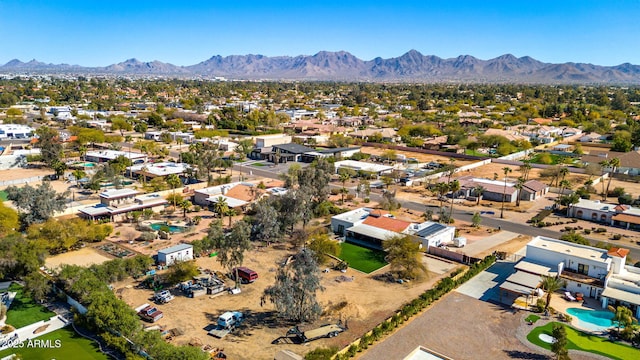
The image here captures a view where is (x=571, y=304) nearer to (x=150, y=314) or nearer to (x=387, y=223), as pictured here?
(x=387, y=223)

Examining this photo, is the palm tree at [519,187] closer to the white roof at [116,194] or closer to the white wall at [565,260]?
the white wall at [565,260]

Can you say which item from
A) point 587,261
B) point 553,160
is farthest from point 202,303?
point 553,160

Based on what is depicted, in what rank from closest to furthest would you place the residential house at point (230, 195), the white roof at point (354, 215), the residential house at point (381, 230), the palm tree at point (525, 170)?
the residential house at point (381, 230)
the white roof at point (354, 215)
the residential house at point (230, 195)
the palm tree at point (525, 170)

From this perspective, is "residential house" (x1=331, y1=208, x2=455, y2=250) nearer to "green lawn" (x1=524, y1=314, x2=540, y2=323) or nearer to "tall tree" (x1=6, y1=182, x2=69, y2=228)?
"green lawn" (x1=524, y1=314, x2=540, y2=323)

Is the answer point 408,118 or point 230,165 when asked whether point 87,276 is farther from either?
point 408,118

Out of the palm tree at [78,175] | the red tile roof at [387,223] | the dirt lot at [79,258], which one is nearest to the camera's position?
the dirt lot at [79,258]

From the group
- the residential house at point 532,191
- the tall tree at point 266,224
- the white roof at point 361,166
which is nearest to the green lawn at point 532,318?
the tall tree at point 266,224

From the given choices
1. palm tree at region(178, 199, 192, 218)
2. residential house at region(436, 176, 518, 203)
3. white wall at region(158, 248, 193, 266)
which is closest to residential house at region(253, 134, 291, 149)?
palm tree at region(178, 199, 192, 218)
